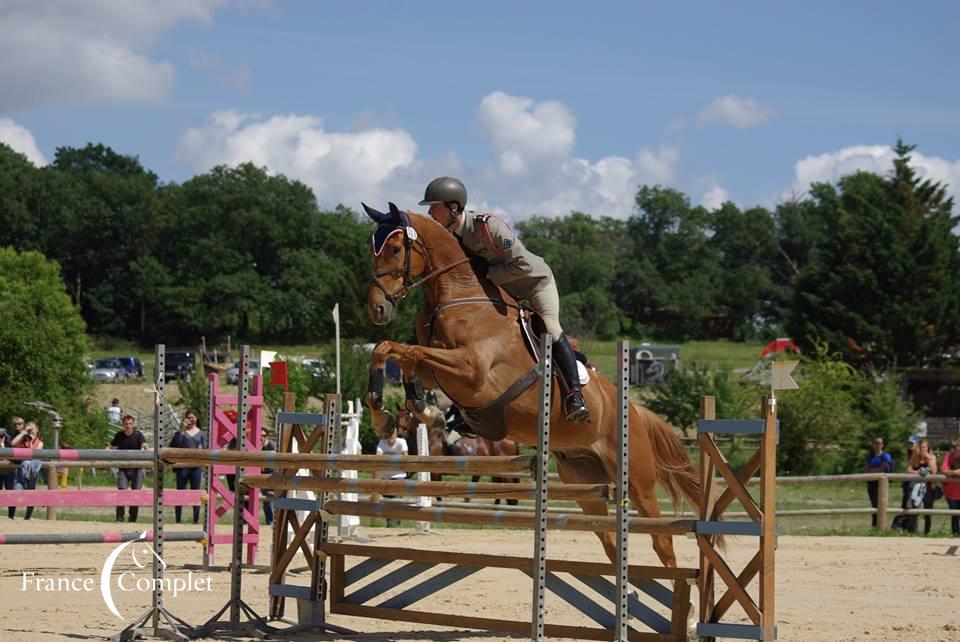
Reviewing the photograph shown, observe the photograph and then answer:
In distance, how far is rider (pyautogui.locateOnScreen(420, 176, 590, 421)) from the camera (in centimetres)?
696

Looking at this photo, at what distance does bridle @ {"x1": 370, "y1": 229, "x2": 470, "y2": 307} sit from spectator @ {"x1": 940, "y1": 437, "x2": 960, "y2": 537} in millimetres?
10945

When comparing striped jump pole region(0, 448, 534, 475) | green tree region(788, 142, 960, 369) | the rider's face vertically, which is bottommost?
striped jump pole region(0, 448, 534, 475)

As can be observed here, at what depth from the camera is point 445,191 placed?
22.8ft

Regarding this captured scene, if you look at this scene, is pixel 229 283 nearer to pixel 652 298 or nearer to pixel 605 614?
pixel 652 298

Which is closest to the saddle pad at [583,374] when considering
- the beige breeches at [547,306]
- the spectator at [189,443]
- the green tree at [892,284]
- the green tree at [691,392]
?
the beige breeches at [547,306]

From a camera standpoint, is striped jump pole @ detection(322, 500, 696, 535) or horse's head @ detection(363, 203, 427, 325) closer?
striped jump pole @ detection(322, 500, 696, 535)

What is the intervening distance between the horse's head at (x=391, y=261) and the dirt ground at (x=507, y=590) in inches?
79.4

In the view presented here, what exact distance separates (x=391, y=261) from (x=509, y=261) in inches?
30.8

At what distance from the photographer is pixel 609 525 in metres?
5.77

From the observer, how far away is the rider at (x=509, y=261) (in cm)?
696

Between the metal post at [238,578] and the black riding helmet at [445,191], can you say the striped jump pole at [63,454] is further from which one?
the black riding helmet at [445,191]

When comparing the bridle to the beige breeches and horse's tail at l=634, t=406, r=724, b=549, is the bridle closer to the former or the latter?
the beige breeches

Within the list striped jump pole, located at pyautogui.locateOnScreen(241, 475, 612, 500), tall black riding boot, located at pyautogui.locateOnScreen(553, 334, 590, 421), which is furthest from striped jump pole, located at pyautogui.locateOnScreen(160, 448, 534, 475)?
tall black riding boot, located at pyautogui.locateOnScreen(553, 334, 590, 421)

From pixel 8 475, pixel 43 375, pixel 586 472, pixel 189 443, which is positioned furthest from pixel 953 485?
pixel 43 375
